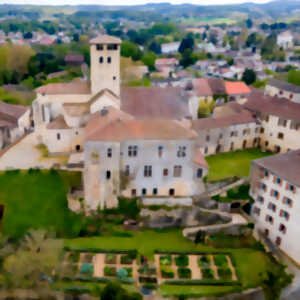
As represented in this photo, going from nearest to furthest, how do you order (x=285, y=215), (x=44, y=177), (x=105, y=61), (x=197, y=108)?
1. (x=285, y=215)
2. (x=44, y=177)
3. (x=105, y=61)
4. (x=197, y=108)

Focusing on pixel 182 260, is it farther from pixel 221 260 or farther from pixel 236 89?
pixel 236 89

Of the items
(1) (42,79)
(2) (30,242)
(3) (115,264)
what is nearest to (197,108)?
(3) (115,264)

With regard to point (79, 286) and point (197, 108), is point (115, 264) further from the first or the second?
point (197, 108)

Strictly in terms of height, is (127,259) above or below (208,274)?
above

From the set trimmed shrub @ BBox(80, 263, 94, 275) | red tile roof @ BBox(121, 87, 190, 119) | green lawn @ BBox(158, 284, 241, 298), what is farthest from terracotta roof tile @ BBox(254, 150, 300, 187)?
trimmed shrub @ BBox(80, 263, 94, 275)

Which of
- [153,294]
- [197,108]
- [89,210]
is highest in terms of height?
[197,108]

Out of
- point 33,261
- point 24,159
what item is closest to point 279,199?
point 33,261
